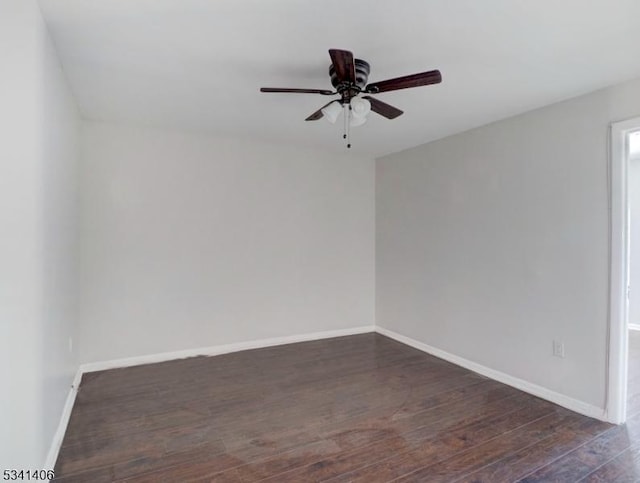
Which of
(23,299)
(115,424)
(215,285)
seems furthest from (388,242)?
(23,299)

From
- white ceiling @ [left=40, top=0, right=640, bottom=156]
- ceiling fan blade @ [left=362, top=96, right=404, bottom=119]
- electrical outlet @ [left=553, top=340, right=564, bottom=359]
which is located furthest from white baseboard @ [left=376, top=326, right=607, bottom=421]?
ceiling fan blade @ [left=362, top=96, right=404, bottom=119]

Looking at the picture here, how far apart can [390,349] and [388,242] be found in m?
1.38

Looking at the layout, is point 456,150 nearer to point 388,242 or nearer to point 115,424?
point 388,242

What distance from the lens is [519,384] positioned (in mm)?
3049

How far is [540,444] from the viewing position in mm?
2229

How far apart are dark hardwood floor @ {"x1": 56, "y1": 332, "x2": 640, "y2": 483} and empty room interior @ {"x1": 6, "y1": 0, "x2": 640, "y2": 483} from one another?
2 cm

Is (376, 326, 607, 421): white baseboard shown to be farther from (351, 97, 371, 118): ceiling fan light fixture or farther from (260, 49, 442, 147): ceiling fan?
(351, 97, 371, 118): ceiling fan light fixture

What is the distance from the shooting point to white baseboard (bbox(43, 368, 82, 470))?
195 centimetres

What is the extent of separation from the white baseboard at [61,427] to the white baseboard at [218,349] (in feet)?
1.04

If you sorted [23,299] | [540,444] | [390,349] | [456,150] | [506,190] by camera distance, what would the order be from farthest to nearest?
[390,349], [456,150], [506,190], [540,444], [23,299]

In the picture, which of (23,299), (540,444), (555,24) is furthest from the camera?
(540,444)

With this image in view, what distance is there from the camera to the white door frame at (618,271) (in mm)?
2461

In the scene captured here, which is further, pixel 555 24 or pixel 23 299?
pixel 555 24

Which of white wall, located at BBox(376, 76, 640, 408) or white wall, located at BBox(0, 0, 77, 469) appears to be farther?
white wall, located at BBox(376, 76, 640, 408)
